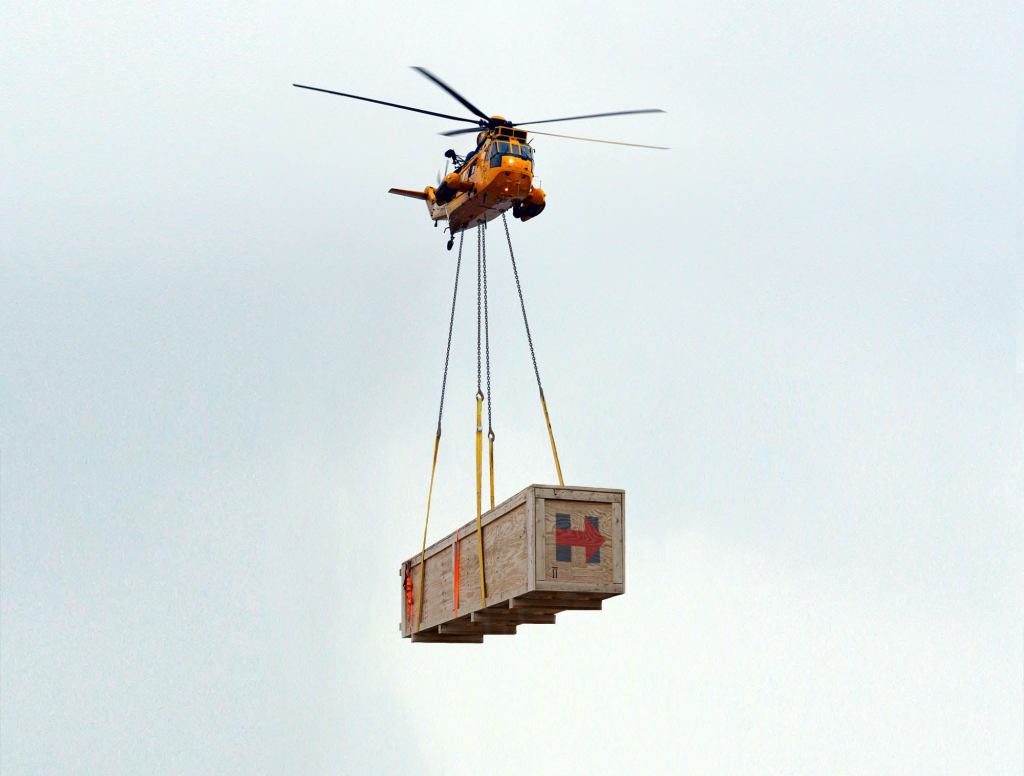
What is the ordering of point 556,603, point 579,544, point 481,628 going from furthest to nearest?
point 481,628 < point 556,603 < point 579,544

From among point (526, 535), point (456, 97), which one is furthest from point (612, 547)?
point (456, 97)

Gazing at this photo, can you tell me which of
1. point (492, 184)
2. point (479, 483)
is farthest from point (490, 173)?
point (479, 483)

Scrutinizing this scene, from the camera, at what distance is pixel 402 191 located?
80.1 ft

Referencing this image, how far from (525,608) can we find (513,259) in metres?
5.26

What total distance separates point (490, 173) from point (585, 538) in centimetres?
600

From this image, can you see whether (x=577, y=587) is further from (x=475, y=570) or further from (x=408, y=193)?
(x=408, y=193)

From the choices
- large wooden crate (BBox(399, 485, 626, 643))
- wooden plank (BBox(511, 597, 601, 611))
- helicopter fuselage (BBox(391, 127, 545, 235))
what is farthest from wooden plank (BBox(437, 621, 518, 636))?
helicopter fuselage (BBox(391, 127, 545, 235))

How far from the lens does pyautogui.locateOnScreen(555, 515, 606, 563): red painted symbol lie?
16984 mm

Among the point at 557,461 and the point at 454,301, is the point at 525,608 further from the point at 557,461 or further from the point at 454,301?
the point at 454,301

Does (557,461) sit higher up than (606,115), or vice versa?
(606,115)

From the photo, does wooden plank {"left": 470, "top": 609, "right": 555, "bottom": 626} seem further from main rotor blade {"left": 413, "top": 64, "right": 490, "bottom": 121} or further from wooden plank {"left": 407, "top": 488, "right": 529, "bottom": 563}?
main rotor blade {"left": 413, "top": 64, "right": 490, "bottom": 121}

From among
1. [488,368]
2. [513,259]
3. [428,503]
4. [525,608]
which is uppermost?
[513,259]

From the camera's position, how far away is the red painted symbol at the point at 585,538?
55.7 ft

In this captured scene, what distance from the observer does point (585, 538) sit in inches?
673
